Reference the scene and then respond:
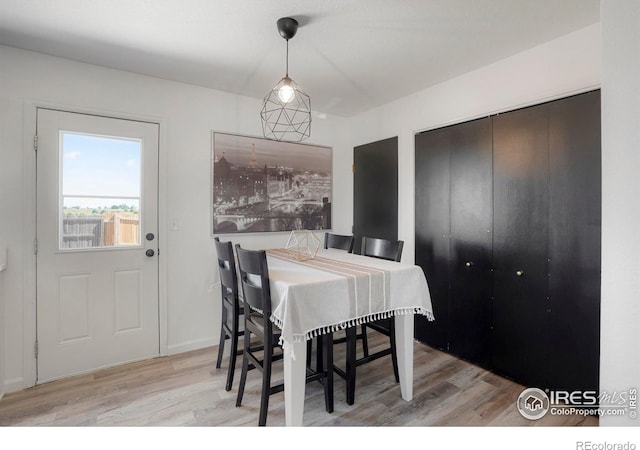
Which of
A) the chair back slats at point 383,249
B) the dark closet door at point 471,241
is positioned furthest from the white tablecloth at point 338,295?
the dark closet door at point 471,241

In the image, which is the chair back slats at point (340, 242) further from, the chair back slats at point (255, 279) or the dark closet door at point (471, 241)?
the chair back slats at point (255, 279)

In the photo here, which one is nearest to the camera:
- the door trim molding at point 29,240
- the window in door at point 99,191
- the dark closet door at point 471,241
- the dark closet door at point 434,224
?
the door trim molding at point 29,240

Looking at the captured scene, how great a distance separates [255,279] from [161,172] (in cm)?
156

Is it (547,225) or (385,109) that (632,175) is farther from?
(385,109)

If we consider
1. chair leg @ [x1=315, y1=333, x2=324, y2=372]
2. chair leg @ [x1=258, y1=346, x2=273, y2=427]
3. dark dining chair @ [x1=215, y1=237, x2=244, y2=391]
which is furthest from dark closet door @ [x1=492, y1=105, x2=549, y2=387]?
dark dining chair @ [x1=215, y1=237, x2=244, y2=391]

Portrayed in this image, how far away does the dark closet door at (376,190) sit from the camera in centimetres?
335

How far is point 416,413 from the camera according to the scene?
2.01m

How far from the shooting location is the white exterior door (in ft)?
7.86

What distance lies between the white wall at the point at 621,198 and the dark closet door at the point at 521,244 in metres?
0.98

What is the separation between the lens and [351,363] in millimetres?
2082

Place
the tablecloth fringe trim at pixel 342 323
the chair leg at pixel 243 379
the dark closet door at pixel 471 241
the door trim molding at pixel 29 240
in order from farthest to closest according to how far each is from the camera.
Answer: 1. the dark closet door at pixel 471 241
2. the door trim molding at pixel 29 240
3. the chair leg at pixel 243 379
4. the tablecloth fringe trim at pixel 342 323

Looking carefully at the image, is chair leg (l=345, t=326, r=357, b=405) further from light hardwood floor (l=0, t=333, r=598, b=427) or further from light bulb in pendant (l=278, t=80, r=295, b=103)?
light bulb in pendant (l=278, t=80, r=295, b=103)
